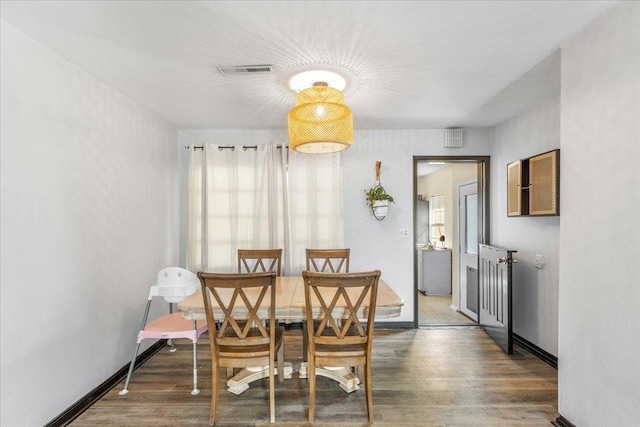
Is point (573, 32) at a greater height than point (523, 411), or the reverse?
point (573, 32)

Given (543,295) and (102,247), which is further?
(543,295)

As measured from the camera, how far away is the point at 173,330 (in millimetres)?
2502

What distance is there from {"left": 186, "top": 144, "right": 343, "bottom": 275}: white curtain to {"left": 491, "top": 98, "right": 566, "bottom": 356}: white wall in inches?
74.4

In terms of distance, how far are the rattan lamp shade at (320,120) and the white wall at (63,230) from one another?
1.57 meters

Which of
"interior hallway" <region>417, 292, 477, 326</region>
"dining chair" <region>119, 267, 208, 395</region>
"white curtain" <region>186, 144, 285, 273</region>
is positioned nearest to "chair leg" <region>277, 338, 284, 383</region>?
"dining chair" <region>119, 267, 208, 395</region>

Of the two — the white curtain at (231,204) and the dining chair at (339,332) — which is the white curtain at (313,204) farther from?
the dining chair at (339,332)

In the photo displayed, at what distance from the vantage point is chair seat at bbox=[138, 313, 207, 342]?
96.6 inches

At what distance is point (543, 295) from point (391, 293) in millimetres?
1667

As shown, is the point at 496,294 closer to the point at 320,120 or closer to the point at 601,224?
the point at 601,224

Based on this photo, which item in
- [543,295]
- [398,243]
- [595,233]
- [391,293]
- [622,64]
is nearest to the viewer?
[622,64]

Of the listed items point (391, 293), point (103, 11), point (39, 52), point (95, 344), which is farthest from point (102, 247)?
point (391, 293)

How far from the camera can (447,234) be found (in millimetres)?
5547

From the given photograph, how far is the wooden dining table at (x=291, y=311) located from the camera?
2.13 meters

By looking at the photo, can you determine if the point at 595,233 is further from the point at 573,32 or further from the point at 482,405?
the point at 482,405
